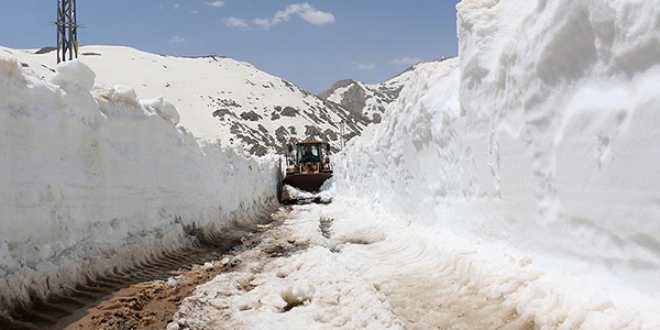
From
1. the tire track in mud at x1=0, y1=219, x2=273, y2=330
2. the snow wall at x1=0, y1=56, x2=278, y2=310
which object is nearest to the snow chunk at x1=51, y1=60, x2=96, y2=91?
the snow wall at x1=0, y1=56, x2=278, y2=310

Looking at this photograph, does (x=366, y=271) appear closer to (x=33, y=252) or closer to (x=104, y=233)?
(x=104, y=233)

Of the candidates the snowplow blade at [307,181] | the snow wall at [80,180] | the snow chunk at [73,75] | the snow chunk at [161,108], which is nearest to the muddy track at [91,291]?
the snow wall at [80,180]

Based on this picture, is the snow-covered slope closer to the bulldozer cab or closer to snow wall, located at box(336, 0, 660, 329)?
the bulldozer cab

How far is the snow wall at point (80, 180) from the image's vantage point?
444cm

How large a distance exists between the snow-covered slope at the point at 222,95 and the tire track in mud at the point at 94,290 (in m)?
42.0

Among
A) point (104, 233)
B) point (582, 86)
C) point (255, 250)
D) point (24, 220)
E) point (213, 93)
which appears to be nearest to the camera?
point (582, 86)

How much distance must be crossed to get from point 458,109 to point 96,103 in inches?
173

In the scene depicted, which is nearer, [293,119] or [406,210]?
[406,210]

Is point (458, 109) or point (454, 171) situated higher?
point (458, 109)

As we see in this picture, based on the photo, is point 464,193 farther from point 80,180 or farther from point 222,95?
point 222,95

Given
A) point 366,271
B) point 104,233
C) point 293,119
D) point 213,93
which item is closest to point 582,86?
point 366,271

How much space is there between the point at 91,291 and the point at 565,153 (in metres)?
4.48

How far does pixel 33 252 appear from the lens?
4527 millimetres

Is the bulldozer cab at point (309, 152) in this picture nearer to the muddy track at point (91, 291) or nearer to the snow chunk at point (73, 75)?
the muddy track at point (91, 291)
